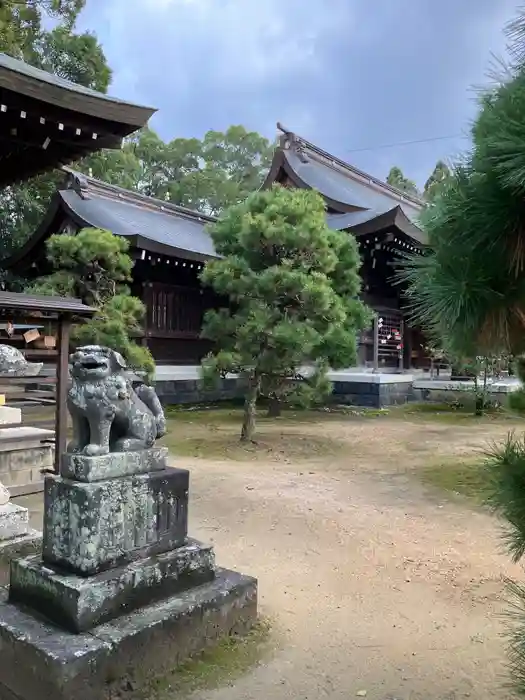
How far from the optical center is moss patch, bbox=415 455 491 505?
20.0ft

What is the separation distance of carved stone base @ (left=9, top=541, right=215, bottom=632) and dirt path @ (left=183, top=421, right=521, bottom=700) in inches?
20.9

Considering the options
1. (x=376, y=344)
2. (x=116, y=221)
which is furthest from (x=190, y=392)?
(x=376, y=344)

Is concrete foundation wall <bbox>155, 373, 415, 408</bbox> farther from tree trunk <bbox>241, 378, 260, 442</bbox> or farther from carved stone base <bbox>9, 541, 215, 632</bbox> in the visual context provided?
carved stone base <bbox>9, 541, 215, 632</bbox>

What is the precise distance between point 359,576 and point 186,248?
1127cm

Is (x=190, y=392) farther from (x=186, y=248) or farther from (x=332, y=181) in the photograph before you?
(x=332, y=181)

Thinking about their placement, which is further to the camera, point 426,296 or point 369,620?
point 369,620

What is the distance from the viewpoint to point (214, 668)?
258cm

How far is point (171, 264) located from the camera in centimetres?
1321

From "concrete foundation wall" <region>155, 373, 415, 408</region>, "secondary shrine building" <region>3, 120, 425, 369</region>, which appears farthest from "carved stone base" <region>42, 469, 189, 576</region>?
"concrete foundation wall" <region>155, 373, 415, 408</region>

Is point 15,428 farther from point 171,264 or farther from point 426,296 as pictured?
point 171,264

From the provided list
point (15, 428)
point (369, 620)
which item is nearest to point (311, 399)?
point (15, 428)

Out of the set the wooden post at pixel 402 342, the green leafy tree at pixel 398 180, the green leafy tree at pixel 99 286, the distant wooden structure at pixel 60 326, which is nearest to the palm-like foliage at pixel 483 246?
the distant wooden structure at pixel 60 326

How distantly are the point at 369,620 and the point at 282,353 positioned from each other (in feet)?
17.6

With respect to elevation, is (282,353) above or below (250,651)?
above
